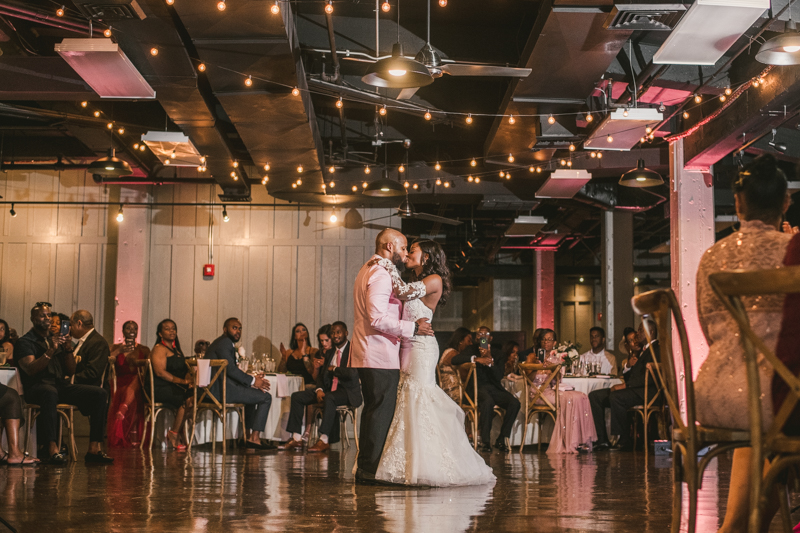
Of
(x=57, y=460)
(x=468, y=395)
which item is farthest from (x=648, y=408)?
(x=57, y=460)

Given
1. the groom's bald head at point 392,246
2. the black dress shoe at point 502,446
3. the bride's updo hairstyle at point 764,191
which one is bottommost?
the black dress shoe at point 502,446

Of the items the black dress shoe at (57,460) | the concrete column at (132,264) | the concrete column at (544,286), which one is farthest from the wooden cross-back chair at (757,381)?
the concrete column at (544,286)

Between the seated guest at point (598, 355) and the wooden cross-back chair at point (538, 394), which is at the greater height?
the seated guest at point (598, 355)

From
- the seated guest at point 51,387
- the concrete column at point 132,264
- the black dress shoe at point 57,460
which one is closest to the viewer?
the black dress shoe at point 57,460

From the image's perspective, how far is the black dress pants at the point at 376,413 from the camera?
15.3 feet

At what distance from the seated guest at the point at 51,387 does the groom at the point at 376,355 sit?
2635mm

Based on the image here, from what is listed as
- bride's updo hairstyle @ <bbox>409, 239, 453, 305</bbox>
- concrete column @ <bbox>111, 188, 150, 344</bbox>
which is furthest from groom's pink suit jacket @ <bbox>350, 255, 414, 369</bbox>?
concrete column @ <bbox>111, 188, 150, 344</bbox>

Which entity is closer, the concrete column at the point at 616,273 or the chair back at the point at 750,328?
the chair back at the point at 750,328

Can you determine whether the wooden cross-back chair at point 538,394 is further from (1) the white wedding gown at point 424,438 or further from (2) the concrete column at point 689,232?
(1) the white wedding gown at point 424,438

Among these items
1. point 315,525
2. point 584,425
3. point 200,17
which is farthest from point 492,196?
point 315,525

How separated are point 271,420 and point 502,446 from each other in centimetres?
250

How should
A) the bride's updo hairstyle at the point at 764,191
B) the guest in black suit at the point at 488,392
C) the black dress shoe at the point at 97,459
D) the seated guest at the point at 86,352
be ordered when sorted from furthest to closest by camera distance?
1. the guest in black suit at the point at 488,392
2. the seated guest at the point at 86,352
3. the black dress shoe at the point at 97,459
4. the bride's updo hairstyle at the point at 764,191

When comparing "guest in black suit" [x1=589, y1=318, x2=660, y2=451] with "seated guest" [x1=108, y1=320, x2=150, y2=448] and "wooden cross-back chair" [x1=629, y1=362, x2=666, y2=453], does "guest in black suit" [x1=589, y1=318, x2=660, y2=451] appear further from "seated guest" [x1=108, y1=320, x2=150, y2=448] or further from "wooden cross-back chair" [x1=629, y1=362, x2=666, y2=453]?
"seated guest" [x1=108, y1=320, x2=150, y2=448]

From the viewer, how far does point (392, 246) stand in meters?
4.90
